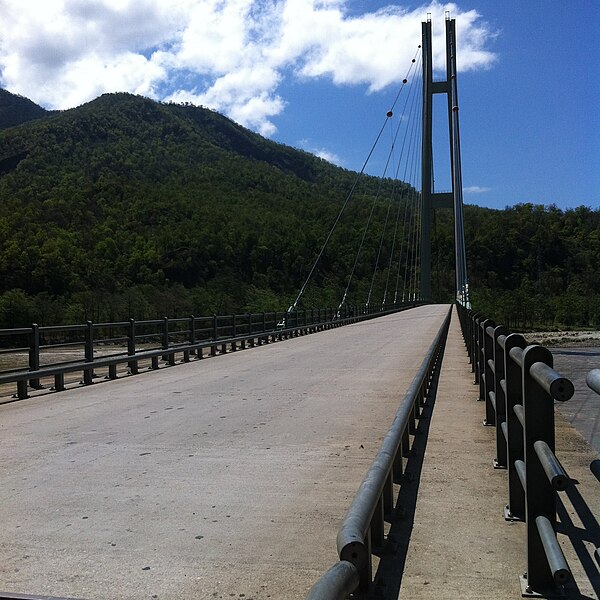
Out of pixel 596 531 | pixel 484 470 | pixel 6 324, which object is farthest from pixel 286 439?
pixel 6 324

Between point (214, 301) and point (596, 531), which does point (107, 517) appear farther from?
point (214, 301)

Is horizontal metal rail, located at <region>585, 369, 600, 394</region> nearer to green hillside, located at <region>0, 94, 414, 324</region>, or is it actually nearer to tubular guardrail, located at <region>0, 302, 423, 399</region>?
tubular guardrail, located at <region>0, 302, 423, 399</region>

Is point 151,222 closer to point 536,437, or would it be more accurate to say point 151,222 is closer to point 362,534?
point 536,437

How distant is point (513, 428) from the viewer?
4.70 meters

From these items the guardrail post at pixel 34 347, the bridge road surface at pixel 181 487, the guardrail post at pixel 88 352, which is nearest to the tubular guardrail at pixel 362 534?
the bridge road surface at pixel 181 487

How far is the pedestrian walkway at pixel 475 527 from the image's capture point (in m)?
3.98

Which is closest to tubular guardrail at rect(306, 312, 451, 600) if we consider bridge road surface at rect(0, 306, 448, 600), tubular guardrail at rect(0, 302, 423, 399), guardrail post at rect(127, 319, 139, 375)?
bridge road surface at rect(0, 306, 448, 600)

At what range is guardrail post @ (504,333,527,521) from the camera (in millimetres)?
4680

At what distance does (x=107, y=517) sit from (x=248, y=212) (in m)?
115

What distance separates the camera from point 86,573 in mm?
4152

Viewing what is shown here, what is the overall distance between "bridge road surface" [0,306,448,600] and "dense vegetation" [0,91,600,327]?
60.6m

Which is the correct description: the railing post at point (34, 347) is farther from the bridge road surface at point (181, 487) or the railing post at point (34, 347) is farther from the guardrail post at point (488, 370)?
the guardrail post at point (488, 370)

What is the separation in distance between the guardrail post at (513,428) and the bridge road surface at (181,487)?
116cm

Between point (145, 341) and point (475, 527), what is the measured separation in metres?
17.9
